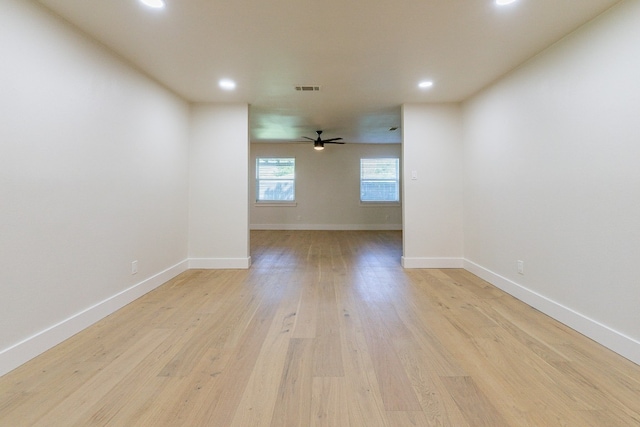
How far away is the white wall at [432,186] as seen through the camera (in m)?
3.92

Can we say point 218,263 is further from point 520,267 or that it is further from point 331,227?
point 331,227

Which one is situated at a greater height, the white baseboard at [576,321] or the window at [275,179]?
the window at [275,179]

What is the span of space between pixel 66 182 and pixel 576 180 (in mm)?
3728

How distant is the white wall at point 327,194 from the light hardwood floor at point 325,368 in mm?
5445

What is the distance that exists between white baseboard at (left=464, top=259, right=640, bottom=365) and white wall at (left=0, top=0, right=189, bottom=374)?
143 inches

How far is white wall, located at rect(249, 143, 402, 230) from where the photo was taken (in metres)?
8.09

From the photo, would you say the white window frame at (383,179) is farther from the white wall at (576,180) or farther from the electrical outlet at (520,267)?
the electrical outlet at (520,267)

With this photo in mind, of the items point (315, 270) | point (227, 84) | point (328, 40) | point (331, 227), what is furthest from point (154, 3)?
point (331, 227)

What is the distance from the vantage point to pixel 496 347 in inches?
72.1

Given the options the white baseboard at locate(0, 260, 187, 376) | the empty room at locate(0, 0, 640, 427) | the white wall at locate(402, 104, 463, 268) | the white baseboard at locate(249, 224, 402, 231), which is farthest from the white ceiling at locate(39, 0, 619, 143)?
the white baseboard at locate(249, 224, 402, 231)

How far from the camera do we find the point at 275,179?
8234mm

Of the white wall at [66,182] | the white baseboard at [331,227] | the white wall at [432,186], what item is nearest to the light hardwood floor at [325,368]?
the white wall at [66,182]

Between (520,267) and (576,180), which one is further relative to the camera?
(520,267)

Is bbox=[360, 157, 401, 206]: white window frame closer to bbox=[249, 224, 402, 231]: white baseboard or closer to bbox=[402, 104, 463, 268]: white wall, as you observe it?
bbox=[249, 224, 402, 231]: white baseboard
